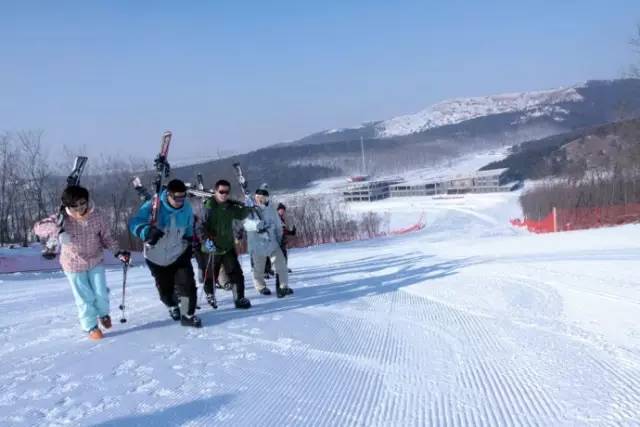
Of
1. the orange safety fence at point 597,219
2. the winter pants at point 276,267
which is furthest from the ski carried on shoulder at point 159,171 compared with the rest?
the orange safety fence at point 597,219

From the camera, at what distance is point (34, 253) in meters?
19.1

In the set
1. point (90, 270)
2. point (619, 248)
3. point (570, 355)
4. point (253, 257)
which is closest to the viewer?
point (570, 355)

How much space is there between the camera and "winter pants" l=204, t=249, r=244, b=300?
6789mm

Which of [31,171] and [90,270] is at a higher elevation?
[31,171]

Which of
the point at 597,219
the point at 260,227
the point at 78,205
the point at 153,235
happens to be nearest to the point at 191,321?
the point at 153,235

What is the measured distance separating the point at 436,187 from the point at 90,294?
451 ft

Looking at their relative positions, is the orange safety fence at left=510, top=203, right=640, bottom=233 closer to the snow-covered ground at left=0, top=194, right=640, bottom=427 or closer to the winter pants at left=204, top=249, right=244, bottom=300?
the snow-covered ground at left=0, top=194, right=640, bottom=427

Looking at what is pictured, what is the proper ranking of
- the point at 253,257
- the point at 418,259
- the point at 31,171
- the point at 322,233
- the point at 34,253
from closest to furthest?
the point at 253,257 → the point at 418,259 → the point at 34,253 → the point at 31,171 → the point at 322,233

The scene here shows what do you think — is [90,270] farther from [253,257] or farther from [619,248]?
[619,248]

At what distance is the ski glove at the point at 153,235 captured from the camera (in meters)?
5.36

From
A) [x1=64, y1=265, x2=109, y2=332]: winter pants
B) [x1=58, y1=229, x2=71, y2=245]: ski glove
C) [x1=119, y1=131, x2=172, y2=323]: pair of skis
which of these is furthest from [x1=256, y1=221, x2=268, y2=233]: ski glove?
[x1=58, y1=229, x2=71, y2=245]: ski glove

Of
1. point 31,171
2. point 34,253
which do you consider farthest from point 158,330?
point 31,171

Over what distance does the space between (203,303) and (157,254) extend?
6.12 ft

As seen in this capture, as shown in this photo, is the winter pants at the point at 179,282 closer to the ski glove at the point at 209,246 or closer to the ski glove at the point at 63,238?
the ski glove at the point at 209,246
